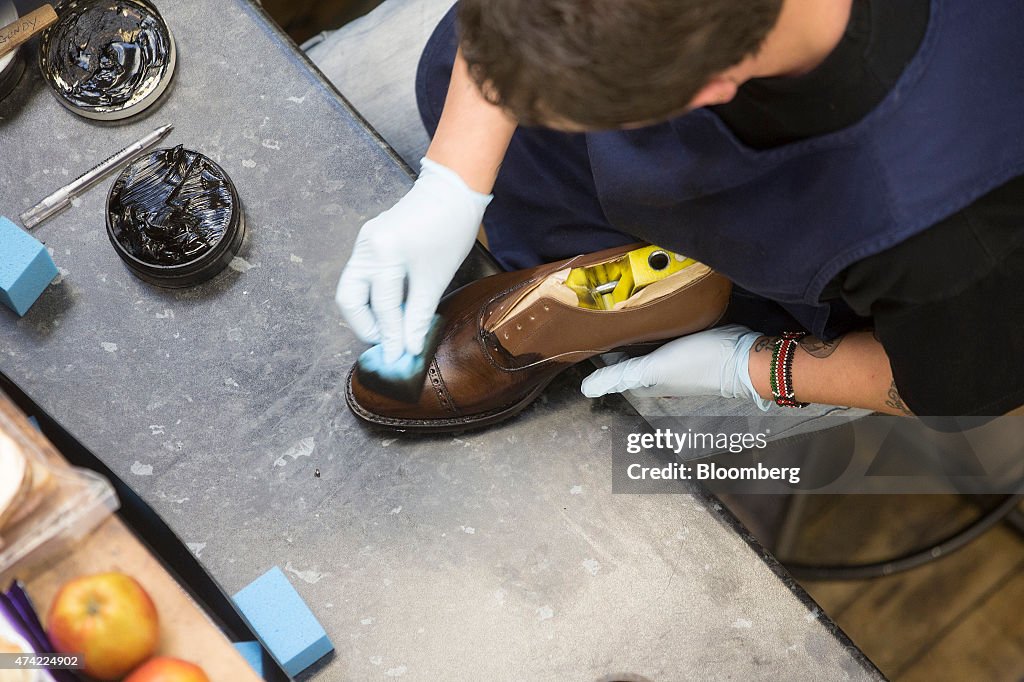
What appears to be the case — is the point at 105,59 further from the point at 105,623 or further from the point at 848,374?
the point at 848,374

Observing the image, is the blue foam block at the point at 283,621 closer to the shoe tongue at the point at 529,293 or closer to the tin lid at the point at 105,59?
the shoe tongue at the point at 529,293

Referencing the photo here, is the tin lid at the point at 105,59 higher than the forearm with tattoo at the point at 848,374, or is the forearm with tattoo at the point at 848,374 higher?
the tin lid at the point at 105,59

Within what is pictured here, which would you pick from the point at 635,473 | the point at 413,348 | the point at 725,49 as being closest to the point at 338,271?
the point at 413,348

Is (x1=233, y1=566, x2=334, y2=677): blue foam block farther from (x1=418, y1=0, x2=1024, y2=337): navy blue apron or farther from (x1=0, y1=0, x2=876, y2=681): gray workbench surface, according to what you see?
(x1=418, y1=0, x2=1024, y2=337): navy blue apron

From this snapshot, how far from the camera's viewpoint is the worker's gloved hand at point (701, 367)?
136 cm

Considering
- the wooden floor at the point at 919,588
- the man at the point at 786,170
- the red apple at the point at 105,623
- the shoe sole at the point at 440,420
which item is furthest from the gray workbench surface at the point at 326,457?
the wooden floor at the point at 919,588

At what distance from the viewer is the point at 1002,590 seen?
78.9 inches

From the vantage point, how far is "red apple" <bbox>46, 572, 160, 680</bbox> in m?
0.67

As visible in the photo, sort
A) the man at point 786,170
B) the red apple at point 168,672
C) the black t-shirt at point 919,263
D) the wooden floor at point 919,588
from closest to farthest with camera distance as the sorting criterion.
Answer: the red apple at point 168,672, the man at point 786,170, the black t-shirt at point 919,263, the wooden floor at point 919,588

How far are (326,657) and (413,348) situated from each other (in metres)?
0.45

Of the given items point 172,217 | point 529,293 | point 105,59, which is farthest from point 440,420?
point 105,59

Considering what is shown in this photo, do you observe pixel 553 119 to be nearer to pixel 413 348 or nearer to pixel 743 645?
pixel 413 348

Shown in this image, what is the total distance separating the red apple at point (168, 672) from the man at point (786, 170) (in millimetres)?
561

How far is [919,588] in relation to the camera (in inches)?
79.0
